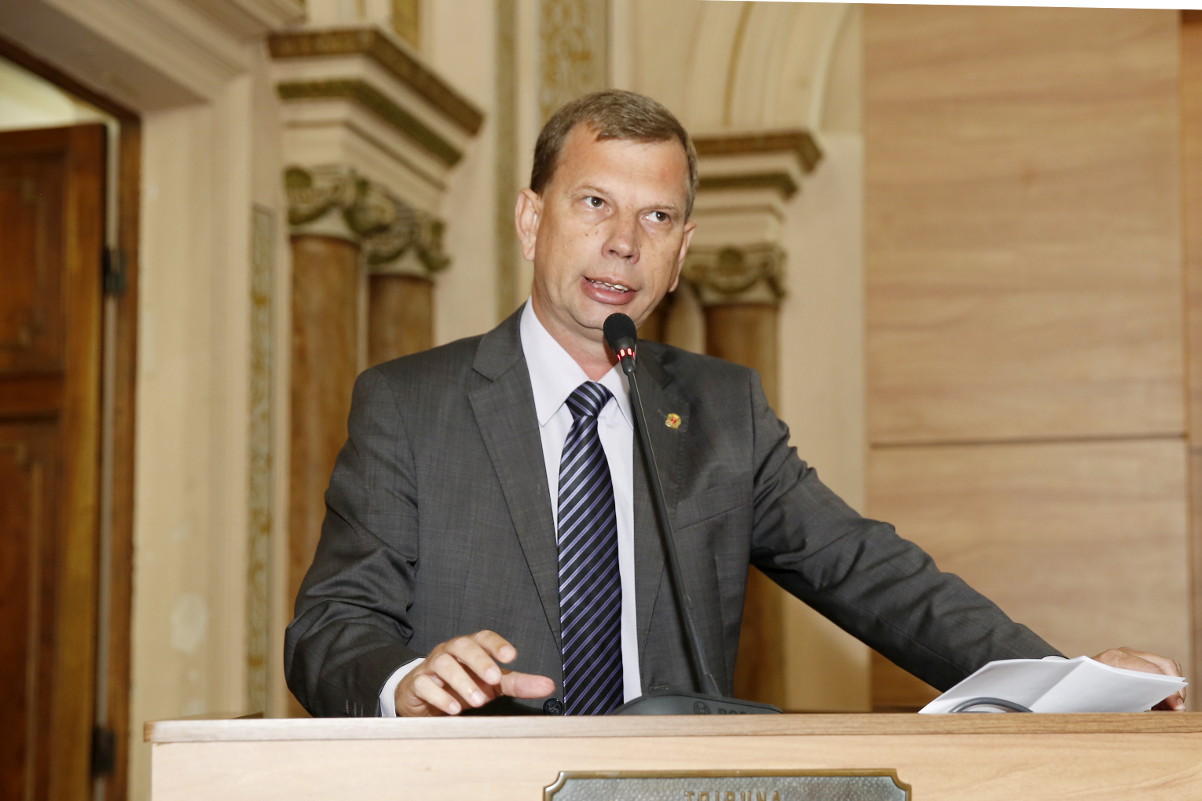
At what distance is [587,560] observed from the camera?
2059mm

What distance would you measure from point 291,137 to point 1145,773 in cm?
331

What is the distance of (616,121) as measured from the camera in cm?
219

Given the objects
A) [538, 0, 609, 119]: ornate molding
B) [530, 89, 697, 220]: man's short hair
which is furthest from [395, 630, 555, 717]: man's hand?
[538, 0, 609, 119]: ornate molding

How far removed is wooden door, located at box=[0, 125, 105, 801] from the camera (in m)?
3.81

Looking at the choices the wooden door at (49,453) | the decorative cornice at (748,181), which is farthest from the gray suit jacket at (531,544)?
the decorative cornice at (748,181)

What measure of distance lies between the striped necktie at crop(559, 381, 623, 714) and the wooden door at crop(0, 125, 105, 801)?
86.4 inches

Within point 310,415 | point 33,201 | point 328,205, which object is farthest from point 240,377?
point 33,201

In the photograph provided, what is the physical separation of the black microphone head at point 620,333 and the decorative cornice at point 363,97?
239cm

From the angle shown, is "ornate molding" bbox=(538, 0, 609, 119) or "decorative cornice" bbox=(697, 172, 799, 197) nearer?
"ornate molding" bbox=(538, 0, 609, 119)

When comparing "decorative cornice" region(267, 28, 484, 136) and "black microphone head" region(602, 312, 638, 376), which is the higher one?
"decorative cornice" region(267, 28, 484, 136)

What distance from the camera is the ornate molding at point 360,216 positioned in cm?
401

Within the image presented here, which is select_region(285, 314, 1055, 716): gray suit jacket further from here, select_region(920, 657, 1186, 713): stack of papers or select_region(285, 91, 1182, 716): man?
select_region(920, 657, 1186, 713): stack of papers

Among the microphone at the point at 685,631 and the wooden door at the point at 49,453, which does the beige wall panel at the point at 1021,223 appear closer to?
the microphone at the point at 685,631

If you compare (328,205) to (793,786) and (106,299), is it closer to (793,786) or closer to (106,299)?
(106,299)
